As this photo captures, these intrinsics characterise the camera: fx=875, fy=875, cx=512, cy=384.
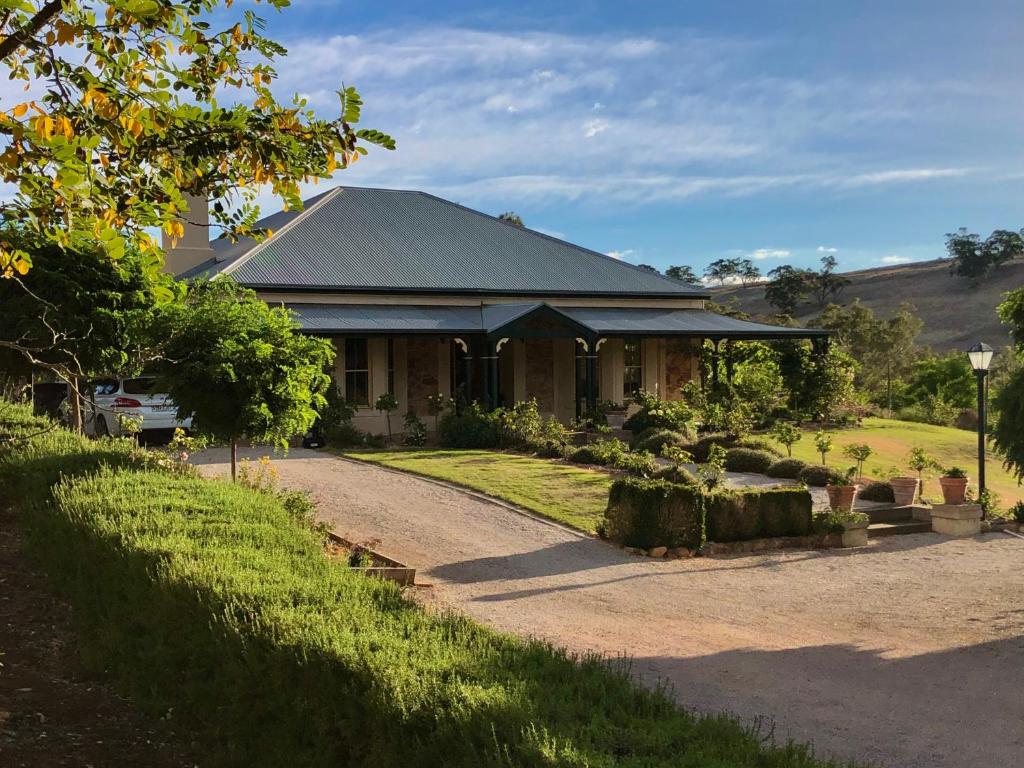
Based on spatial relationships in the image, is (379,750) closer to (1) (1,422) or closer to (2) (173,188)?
(2) (173,188)

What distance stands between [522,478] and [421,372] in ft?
29.6

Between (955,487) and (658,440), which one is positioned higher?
(658,440)

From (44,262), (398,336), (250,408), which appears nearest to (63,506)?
(250,408)

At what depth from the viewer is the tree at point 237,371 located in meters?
9.70

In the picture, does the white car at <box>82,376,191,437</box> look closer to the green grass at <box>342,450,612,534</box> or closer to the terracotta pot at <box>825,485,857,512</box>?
the green grass at <box>342,450,612,534</box>

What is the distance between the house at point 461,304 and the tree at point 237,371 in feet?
33.2

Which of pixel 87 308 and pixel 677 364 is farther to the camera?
pixel 677 364

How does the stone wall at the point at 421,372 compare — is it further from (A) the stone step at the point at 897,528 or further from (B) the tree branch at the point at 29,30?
(B) the tree branch at the point at 29,30

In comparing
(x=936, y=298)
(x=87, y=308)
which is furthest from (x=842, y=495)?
(x=936, y=298)

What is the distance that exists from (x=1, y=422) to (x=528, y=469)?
8619 millimetres

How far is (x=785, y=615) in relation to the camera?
866 cm

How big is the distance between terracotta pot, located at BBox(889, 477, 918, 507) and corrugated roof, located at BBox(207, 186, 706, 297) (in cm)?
1278

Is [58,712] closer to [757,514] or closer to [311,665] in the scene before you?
[311,665]

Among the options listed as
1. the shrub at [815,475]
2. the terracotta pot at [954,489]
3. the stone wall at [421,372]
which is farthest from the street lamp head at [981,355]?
the stone wall at [421,372]
